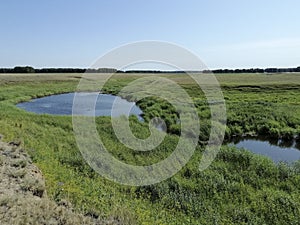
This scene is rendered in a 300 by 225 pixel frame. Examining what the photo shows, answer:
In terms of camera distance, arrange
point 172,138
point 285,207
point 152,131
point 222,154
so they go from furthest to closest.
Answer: point 152,131 < point 172,138 < point 222,154 < point 285,207

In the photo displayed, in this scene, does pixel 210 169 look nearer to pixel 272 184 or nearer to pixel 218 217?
pixel 272 184

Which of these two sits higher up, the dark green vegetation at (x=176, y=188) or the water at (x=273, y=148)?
the dark green vegetation at (x=176, y=188)

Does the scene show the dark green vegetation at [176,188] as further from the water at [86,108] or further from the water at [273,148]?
the water at [86,108]

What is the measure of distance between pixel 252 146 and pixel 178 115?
8.83m

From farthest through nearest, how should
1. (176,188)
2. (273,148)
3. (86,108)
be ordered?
(86,108) → (273,148) → (176,188)

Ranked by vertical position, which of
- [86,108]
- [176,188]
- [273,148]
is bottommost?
[273,148]

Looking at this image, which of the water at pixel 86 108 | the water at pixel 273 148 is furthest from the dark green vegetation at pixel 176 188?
the water at pixel 86 108

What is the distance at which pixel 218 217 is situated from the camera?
9.14 meters

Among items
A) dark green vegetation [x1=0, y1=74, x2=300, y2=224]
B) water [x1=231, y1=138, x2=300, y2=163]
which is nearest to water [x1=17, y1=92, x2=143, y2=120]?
water [x1=231, y1=138, x2=300, y2=163]

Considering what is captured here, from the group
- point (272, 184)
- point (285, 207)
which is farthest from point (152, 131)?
point (285, 207)

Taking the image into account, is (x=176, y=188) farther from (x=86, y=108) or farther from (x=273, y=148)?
(x=86, y=108)

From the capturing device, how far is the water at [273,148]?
18547mm

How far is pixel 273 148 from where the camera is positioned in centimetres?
2042

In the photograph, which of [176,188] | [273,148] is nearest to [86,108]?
[273,148]
